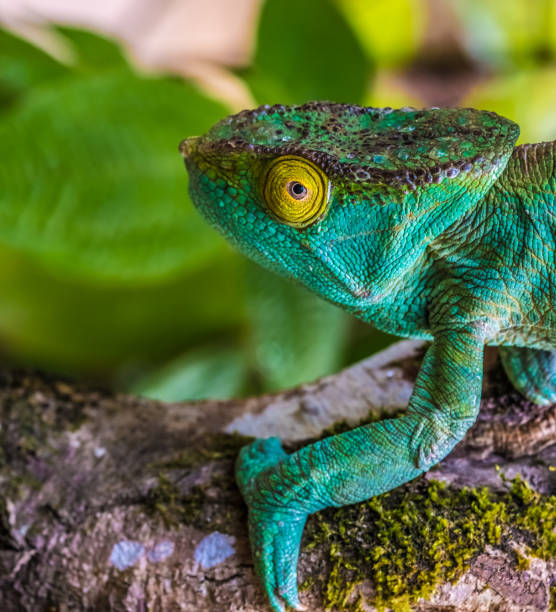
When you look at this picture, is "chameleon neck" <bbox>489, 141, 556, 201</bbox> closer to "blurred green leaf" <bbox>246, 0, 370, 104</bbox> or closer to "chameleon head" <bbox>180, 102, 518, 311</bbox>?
"chameleon head" <bbox>180, 102, 518, 311</bbox>

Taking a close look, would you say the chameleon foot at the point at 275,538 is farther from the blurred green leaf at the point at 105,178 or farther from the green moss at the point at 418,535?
the blurred green leaf at the point at 105,178

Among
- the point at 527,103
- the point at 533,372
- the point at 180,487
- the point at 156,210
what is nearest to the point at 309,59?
the point at 156,210

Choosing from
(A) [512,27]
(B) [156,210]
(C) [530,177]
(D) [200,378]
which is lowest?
(C) [530,177]

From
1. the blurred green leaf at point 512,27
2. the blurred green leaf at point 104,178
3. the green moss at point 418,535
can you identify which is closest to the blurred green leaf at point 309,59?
the blurred green leaf at point 104,178

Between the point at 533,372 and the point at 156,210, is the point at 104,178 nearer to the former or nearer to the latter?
the point at 156,210

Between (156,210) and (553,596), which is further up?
(156,210)

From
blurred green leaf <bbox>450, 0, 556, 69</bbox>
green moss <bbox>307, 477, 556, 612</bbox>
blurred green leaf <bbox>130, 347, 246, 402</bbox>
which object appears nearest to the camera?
green moss <bbox>307, 477, 556, 612</bbox>

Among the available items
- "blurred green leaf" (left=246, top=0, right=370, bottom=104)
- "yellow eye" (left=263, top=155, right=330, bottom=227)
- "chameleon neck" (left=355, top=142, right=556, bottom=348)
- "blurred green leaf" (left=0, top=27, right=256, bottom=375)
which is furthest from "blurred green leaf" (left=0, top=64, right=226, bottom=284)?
"chameleon neck" (left=355, top=142, right=556, bottom=348)
